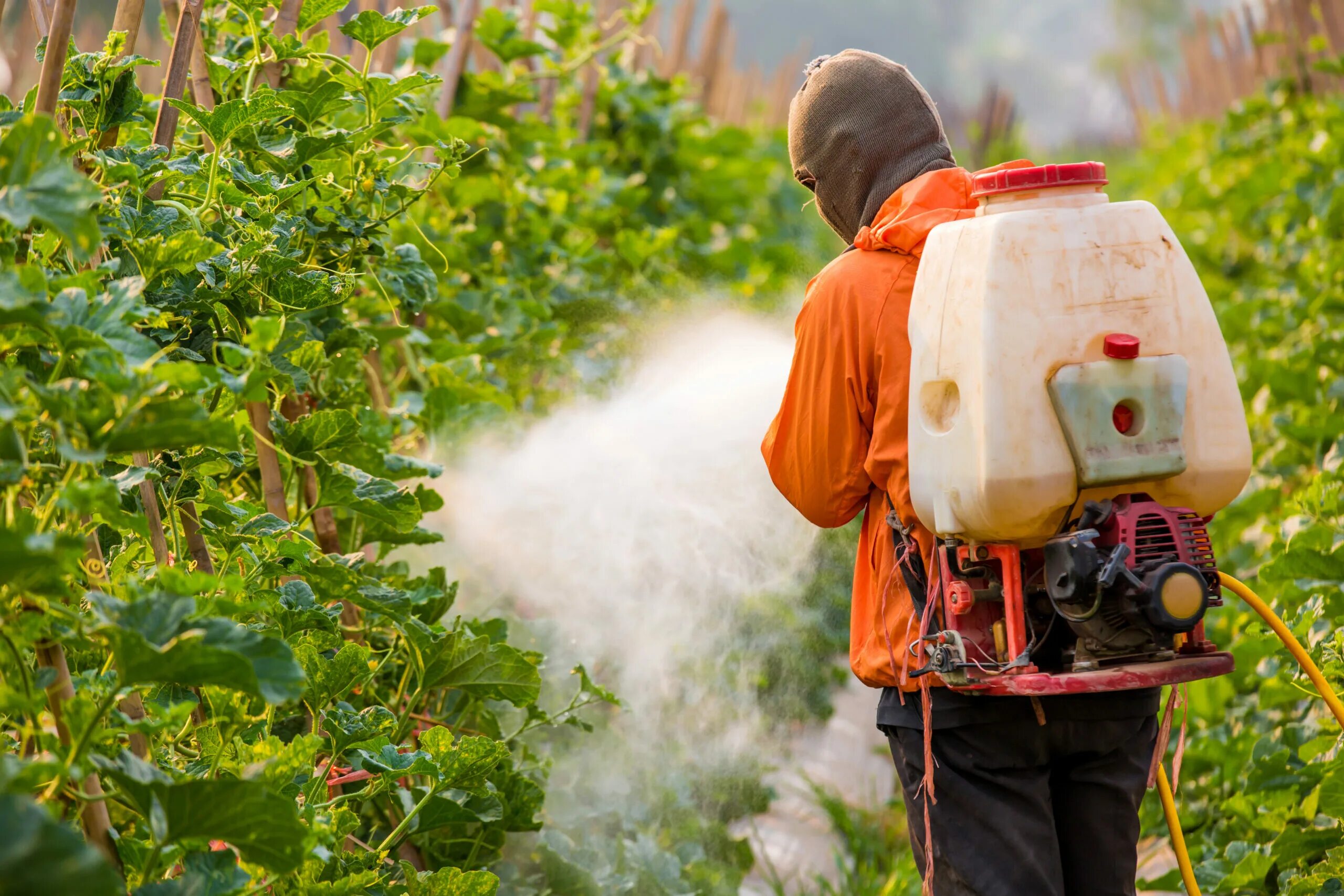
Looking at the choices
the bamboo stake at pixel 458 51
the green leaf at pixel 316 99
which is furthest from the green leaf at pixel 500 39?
the green leaf at pixel 316 99

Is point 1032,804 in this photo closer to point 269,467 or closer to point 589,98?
point 269,467

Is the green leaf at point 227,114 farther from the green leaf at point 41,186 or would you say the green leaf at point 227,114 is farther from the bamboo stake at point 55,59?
the green leaf at point 41,186

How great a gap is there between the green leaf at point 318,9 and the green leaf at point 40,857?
4.57 feet

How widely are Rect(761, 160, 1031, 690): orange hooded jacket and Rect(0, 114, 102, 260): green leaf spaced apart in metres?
1.15

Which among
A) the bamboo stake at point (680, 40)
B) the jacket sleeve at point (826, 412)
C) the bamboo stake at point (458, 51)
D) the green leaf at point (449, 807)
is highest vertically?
the bamboo stake at point (680, 40)

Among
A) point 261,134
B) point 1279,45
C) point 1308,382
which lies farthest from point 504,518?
point 1279,45

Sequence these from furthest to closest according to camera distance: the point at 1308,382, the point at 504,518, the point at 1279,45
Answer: the point at 1279,45 → the point at 1308,382 → the point at 504,518

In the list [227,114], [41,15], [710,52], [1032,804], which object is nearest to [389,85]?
[227,114]

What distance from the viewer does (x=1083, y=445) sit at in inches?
69.4

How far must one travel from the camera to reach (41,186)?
3.71ft

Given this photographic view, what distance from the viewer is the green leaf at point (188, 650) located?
3.71 ft

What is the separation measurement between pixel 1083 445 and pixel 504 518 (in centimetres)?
179

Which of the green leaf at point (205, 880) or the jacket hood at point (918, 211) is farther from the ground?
the jacket hood at point (918, 211)

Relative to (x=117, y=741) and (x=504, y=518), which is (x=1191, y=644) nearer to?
(x=117, y=741)
